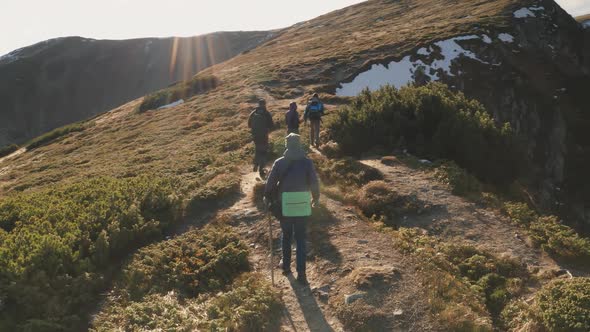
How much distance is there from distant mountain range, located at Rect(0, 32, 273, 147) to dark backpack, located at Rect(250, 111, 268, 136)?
108 metres

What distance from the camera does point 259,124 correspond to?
582 inches

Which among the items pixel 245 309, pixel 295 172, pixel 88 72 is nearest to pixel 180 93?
pixel 295 172

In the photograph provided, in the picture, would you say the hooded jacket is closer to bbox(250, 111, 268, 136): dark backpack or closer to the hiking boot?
the hiking boot

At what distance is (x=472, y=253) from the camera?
9.15 metres

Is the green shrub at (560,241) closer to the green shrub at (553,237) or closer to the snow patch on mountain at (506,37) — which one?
the green shrub at (553,237)

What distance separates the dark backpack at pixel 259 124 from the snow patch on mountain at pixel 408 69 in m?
19.7

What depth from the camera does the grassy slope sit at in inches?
801

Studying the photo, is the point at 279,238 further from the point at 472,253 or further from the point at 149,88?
the point at 149,88

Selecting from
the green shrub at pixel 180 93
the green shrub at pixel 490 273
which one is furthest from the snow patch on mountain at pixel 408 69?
the green shrub at pixel 490 273

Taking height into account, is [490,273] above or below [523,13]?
A: below

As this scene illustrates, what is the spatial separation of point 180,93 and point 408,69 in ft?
74.4

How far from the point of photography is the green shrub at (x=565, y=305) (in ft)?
20.2

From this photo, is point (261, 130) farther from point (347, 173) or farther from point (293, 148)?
point (293, 148)

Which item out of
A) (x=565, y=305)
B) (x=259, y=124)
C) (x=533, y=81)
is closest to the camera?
(x=565, y=305)
